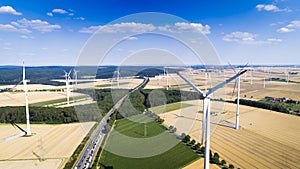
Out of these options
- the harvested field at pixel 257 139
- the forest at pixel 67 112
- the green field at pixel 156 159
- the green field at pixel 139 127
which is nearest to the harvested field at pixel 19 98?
the forest at pixel 67 112

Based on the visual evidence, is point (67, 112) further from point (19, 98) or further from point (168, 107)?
point (19, 98)

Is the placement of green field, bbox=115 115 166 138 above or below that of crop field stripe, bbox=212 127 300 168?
above

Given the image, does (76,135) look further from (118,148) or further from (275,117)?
(275,117)

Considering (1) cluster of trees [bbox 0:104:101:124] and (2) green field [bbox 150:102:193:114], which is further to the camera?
(2) green field [bbox 150:102:193:114]

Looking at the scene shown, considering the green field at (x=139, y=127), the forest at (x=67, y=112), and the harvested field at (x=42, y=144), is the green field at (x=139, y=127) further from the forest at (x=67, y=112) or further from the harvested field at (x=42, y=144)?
the harvested field at (x=42, y=144)

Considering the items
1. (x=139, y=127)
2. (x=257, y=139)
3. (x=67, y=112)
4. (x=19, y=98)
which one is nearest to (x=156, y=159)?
(x=139, y=127)

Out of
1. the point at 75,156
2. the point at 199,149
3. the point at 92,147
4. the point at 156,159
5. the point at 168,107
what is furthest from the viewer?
the point at 168,107

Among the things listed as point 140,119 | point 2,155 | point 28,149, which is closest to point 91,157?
point 28,149

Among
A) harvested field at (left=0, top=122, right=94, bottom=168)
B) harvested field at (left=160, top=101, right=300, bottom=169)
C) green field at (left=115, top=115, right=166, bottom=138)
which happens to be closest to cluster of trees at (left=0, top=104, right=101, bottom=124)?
harvested field at (left=0, top=122, right=94, bottom=168)

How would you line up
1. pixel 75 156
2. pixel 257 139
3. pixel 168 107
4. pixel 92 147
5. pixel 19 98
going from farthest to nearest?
pixel 19 98 < pixel 168 107 < pixel 257 139 < pixel 92 147 < pixel 75 156

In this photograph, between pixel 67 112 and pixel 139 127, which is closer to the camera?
pixel 139 127

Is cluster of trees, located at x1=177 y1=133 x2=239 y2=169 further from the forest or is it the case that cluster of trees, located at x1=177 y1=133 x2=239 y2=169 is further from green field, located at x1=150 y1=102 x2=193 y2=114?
green field, located at x1=150 y1=102 x2=193 y2=114
